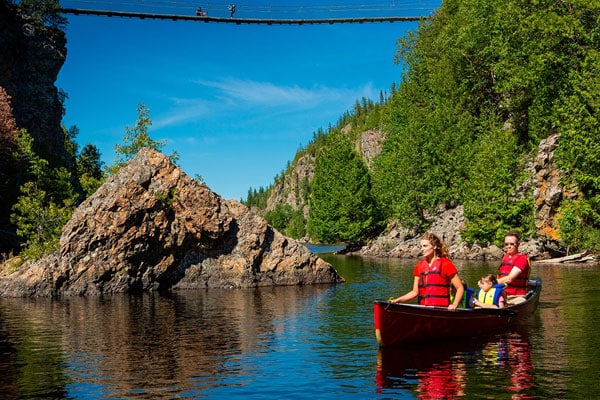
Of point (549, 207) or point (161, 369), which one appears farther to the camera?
point (549, 207)

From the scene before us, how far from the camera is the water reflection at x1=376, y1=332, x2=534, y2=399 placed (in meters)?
12.7

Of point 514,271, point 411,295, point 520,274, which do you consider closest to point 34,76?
point 520,274

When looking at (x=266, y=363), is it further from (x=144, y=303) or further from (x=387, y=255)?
(x=387, y=255)

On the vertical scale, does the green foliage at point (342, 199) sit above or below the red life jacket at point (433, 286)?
above

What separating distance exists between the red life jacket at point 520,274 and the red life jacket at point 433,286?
19.8 feet

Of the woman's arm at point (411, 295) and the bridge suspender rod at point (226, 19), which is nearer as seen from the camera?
the woman's arm at point (411, 295)

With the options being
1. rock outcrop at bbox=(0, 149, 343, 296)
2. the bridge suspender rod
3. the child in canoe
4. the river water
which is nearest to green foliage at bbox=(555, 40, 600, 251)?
the river water

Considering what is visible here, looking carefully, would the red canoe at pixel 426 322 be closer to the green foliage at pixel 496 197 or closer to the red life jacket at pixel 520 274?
the red life jacket at pixel 520 274

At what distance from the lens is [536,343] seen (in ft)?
58.1

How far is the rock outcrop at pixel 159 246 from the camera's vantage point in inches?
1371

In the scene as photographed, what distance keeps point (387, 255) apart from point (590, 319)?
50120 mm

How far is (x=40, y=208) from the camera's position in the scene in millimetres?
41781

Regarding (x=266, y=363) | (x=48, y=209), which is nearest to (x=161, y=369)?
(x=266, y=363)

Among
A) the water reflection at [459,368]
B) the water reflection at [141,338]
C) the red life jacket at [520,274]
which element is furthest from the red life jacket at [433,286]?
the red life jacket at [520,274]
